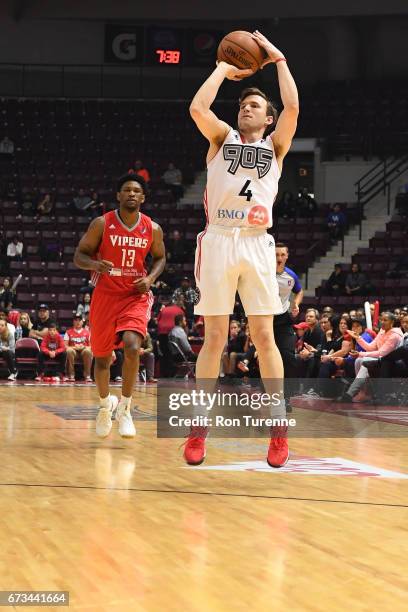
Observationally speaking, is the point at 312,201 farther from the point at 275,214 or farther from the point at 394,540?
the point at 394,540

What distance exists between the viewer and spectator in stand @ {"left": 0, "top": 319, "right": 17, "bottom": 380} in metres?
15.9

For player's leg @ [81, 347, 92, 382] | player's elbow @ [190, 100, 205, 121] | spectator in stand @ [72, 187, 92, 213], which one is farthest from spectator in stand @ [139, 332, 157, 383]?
player's elbow @ [190, 100, 205, 121]

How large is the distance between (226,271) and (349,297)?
14191mm

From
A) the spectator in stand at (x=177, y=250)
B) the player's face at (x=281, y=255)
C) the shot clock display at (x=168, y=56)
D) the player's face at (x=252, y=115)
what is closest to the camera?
the player's face at (x=252, y=115)

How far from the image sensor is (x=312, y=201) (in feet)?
75.0

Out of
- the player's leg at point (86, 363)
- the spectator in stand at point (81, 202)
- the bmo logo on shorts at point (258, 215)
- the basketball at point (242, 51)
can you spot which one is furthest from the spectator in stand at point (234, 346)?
the basketball at point (242, 51)

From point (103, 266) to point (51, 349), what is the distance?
1020 centimetres

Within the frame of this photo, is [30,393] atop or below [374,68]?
below

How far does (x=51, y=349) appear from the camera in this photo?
647 inches

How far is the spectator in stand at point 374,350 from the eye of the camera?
1089cm

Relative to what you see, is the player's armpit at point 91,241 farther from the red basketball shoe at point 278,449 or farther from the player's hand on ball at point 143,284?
the red basketball shoe at point 278,449

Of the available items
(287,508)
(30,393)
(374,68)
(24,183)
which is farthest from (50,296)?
(287,508)

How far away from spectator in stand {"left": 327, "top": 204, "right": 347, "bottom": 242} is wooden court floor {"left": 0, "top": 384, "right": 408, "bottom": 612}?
16.1m

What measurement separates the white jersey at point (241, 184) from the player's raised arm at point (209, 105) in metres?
0.07
